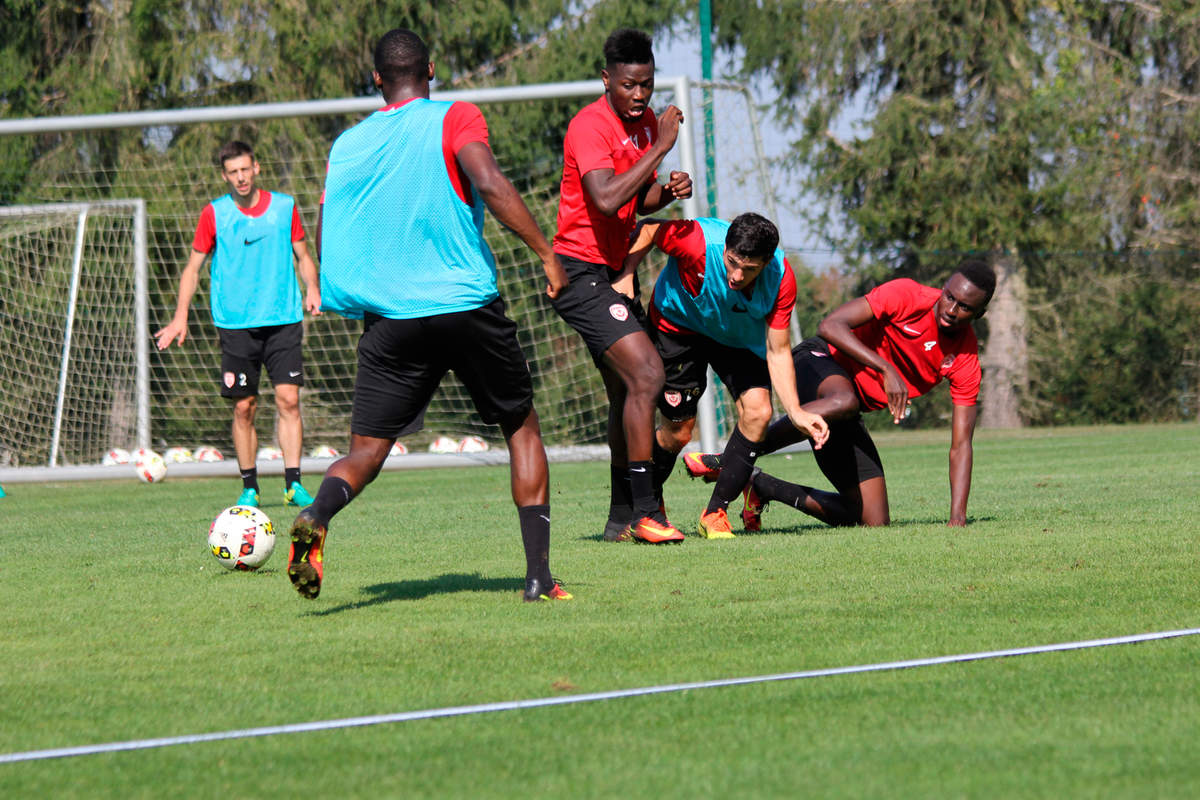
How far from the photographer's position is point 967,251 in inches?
908

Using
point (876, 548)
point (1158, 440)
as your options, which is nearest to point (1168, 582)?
point (876, 548)

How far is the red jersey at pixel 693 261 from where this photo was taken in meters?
7.05

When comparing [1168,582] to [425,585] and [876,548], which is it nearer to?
[876,548]

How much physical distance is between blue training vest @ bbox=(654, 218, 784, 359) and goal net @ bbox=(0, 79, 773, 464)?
840cm

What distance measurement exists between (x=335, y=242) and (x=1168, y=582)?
10.4 feet

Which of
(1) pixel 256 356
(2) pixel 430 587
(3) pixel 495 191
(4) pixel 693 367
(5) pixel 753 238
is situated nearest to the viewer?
(3) pixel 495 191

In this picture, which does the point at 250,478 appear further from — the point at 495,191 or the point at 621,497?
the point at 495,191

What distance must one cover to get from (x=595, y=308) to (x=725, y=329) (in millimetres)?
790

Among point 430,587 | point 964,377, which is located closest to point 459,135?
point 430,587

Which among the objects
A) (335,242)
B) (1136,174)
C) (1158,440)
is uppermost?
(1136,174)

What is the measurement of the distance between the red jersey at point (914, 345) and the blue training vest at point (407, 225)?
2.90 meters

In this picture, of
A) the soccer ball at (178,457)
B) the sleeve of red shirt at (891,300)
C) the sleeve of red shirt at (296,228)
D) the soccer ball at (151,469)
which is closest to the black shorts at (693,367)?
the sleeve of red shirt at (891,300)

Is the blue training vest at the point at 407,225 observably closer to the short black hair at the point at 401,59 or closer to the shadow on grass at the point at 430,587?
the short black hair at the point at 401,59

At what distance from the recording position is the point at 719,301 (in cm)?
710
